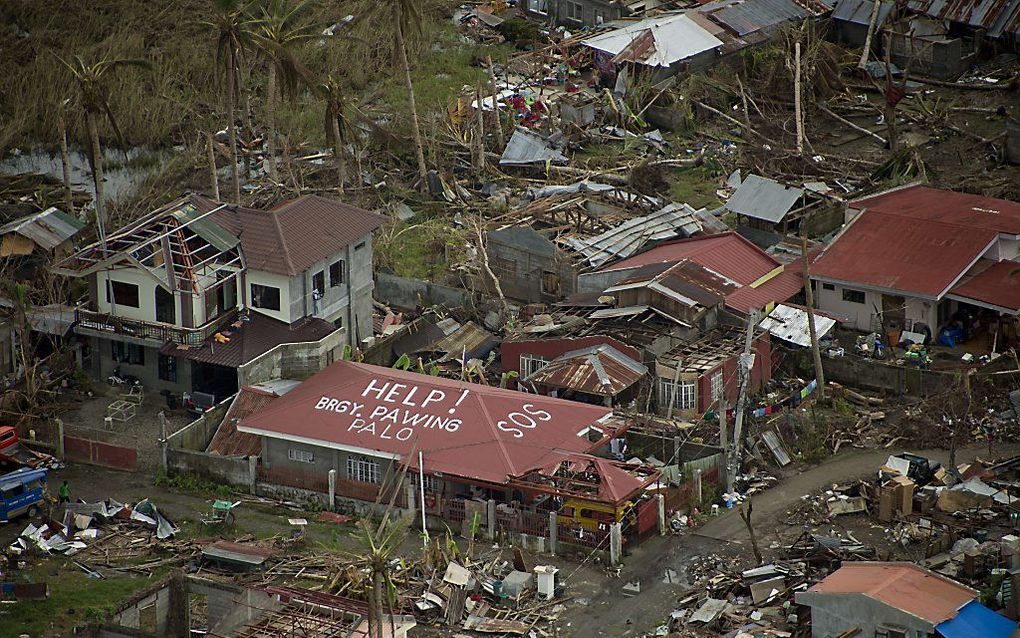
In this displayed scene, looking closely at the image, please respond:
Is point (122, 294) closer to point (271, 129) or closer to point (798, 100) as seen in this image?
point (271, 129)

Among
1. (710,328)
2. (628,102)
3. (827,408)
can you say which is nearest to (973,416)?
(827,408)

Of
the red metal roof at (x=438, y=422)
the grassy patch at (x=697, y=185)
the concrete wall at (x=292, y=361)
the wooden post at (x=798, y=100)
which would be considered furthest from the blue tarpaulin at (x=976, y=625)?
the wooden post at (x=798, y=100)

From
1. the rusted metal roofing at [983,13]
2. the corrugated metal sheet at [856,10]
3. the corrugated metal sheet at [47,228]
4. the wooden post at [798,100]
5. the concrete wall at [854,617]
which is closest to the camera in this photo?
the concrete wall at [854,617]

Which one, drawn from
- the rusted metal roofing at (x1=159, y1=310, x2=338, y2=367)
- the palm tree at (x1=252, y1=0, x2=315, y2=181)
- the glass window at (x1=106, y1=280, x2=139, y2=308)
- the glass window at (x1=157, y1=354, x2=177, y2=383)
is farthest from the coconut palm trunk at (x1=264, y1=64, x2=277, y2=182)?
the glass window at (x1=157, y1=354, x2=177, y2=383)

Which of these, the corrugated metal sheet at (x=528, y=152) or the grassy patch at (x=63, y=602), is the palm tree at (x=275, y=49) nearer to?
→ the corrugated metal sheet at (x=528, y=152)

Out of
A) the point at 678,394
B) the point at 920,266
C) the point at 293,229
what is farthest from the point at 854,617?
the point at 293,229

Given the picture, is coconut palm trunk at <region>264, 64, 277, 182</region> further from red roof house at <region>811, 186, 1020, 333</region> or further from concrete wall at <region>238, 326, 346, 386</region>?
red roof house at <region>811, 186, 1020, 333</region>

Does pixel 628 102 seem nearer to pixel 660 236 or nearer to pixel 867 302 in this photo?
pixel 660 236
